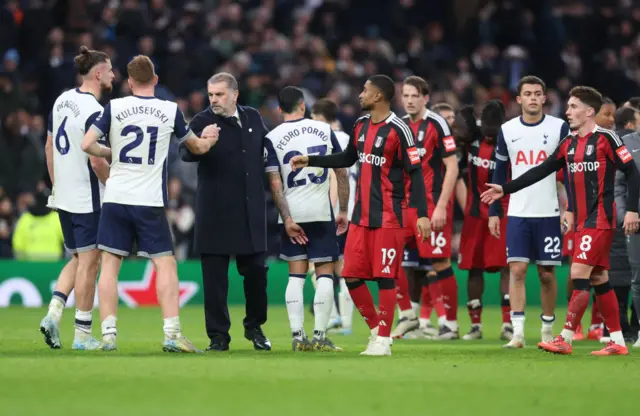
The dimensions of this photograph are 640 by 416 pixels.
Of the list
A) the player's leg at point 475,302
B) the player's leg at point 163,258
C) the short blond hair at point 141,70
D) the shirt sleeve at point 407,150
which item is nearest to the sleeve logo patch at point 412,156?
the shirt sleeve at point 407,150

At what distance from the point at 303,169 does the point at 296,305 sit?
1.23m

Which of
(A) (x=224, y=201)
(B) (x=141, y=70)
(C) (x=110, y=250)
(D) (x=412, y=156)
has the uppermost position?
(B) (x=141, y=70)

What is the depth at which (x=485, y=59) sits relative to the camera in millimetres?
25891

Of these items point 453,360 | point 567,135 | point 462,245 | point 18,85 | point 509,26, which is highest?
point 509,26

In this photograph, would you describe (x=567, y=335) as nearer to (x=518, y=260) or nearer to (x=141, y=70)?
(x=518, y=260)

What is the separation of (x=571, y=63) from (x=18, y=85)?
1145cm

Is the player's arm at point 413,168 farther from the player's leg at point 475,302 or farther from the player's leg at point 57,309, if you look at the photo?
the player's leg at point 475,302

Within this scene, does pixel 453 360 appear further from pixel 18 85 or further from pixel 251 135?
pixel 18 85

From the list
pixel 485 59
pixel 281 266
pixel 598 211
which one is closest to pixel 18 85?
pixel 281 266

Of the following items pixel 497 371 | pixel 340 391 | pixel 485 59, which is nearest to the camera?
pixel 340 391

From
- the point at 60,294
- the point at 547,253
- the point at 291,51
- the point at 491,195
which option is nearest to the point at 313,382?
the point at 491,195

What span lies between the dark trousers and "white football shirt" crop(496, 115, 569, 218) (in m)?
2.53

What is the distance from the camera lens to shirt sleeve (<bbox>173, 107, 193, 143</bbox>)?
10.4 m

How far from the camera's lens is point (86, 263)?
10.9 m
